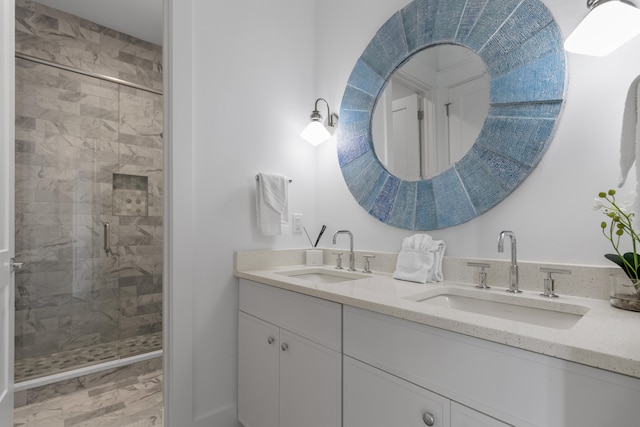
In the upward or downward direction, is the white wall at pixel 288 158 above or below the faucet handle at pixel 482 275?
above

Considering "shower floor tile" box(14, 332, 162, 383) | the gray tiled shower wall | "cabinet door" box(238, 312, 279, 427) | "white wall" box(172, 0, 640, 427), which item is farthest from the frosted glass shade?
"shower floor tile" box(14, 332, 162, 383)

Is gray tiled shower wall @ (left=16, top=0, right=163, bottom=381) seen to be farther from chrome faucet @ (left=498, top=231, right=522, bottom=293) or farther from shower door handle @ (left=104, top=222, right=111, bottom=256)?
chrome faucet @ (left=498, top=231, right=522, bottom=293)

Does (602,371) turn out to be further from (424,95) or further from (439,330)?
(424,95)

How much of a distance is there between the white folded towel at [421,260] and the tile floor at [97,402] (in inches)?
65.2

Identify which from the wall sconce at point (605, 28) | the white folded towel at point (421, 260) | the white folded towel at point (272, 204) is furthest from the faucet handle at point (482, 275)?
the white folded towel at point (272, 204)

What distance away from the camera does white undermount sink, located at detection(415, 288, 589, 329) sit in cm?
98

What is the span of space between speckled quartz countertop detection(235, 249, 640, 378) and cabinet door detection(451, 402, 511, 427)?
0.62 ft

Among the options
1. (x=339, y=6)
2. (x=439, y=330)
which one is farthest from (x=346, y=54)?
(x=439, y=330)

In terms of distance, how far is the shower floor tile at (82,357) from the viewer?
6.97 ft

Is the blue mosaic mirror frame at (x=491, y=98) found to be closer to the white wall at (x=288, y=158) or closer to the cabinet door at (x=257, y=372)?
the white wall at (x=288, y=158)

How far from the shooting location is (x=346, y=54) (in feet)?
6.30

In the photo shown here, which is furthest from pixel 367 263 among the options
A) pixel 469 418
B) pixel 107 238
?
pixel 107 238

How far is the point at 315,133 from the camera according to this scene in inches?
74.7

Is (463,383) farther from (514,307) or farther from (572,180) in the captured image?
(572,180)
